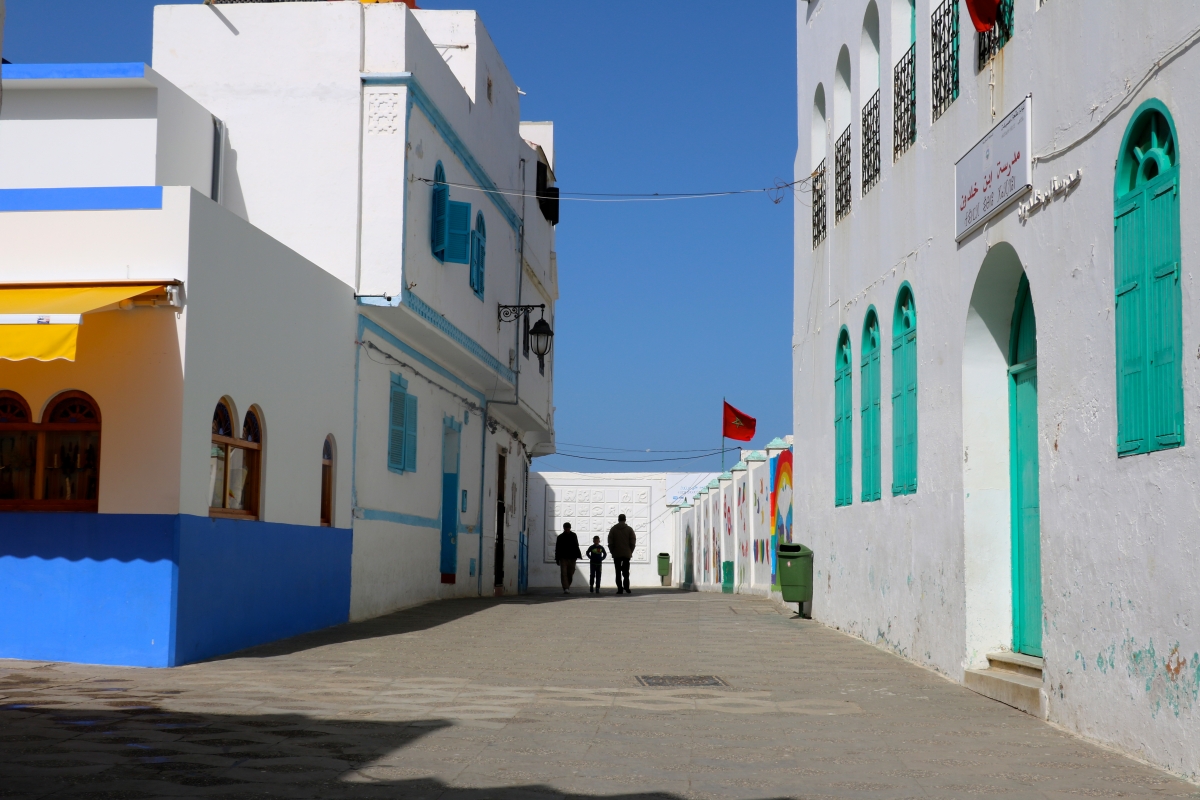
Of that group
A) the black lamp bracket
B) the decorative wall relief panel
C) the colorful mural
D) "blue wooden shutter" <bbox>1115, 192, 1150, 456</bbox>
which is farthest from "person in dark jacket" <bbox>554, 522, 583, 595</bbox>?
"blue wooden shutter" <bbox>1115, 192, 1150, 456</bbox>

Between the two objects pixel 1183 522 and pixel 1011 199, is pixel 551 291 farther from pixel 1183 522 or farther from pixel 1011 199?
pixel 1183 522

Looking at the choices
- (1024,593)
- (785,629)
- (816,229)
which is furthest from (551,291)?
(1024,593)

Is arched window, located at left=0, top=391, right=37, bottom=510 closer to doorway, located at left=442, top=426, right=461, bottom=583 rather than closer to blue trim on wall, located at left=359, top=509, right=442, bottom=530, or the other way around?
blue trim on wall, located at left=359, top=509, right=442, bottom=530

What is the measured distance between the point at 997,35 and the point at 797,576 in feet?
28.5

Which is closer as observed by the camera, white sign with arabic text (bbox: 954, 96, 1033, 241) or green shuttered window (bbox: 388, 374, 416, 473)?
white sign with arabic text (bbox: 954, 96, 1033, 241)

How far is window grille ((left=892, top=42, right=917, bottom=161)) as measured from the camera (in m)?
11.8

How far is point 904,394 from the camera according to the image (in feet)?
39.3

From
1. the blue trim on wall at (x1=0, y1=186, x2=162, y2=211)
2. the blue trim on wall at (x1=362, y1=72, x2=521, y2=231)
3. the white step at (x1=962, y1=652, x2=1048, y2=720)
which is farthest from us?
the blue trim on wall at (x1=362, y1=72, x2=521, y2=231)

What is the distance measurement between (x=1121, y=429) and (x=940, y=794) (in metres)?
2.44

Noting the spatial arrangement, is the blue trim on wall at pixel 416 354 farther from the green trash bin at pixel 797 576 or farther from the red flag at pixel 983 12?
the red flag at pixel 983 12

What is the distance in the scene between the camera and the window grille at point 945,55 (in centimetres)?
1045

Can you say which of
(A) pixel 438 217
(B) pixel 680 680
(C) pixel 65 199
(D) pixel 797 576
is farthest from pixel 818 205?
(C) pixel 65 199

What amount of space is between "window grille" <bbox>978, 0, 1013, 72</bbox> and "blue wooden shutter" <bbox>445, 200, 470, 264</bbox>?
29.9ft

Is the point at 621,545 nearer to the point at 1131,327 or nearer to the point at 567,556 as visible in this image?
the point at 567,556
